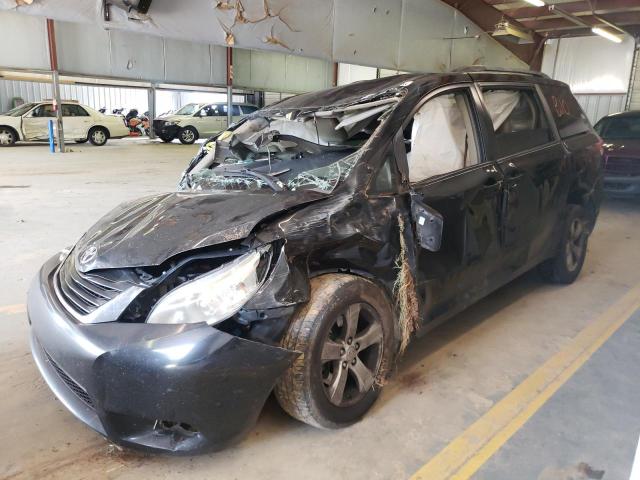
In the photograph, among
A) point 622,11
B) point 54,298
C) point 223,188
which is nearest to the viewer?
point 54,298

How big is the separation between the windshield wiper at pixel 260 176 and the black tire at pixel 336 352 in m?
0.61

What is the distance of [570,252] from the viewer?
166 inches

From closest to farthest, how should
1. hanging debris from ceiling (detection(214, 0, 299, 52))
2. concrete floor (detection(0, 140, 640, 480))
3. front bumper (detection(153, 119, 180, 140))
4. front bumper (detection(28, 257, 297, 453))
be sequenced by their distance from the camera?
front bumper (detection(28, 257, 297, 453))
concrete floor (detection(0, 140, 640, 480))
hanging debris from ceiling (detection(214, 0, 299, 52))
front bumper (detection(153, 119, 180, 140))

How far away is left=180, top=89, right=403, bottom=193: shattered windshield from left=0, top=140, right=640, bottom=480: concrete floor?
1153 mm

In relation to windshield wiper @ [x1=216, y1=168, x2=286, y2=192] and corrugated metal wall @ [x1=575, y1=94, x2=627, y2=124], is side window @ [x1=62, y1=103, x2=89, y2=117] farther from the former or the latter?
corrugated metal wall @ [x1=575, y1=94, x2=627, y2=124]

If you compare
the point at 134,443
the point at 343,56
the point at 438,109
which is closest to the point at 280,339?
the point at 134,443

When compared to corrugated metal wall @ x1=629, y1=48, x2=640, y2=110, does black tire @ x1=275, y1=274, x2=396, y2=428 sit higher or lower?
lower

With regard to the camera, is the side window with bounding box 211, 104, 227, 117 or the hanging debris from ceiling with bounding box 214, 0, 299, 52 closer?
the hanging debris from ceiling with bounding box 214, 0, 299, 52

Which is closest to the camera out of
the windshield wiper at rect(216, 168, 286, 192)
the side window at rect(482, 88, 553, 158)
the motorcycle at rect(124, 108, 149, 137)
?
the windshield wiper at rect(216, 168, 286, 192)

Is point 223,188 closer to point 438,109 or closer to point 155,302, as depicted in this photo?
point 155,302

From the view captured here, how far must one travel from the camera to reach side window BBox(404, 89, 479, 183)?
9.64ft

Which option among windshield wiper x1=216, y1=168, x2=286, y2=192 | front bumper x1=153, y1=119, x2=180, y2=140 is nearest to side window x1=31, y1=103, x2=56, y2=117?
front bumper x1=153, y1=119, x2=180, y2=140

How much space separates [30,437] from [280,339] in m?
1.28

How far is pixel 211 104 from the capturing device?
19.8 m
